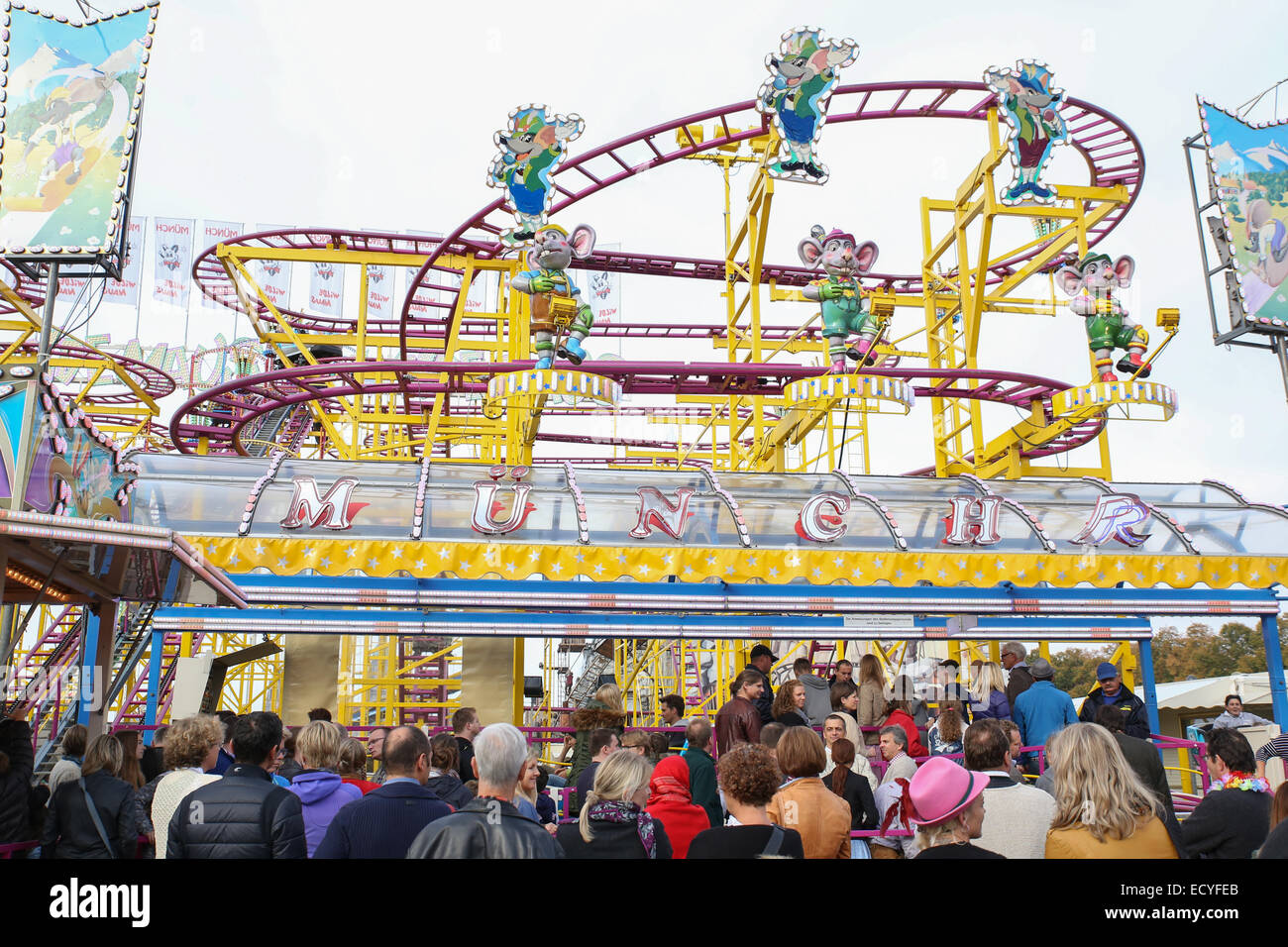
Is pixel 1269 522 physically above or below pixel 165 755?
above

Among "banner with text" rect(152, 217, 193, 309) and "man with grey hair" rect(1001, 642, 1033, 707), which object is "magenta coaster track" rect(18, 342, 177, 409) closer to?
"man with grey hair" rect(1001, 642, 1033, 707)

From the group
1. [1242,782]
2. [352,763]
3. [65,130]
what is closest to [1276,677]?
[1242,782]

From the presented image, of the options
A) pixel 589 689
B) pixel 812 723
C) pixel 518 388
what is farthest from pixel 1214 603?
pixel 589 689

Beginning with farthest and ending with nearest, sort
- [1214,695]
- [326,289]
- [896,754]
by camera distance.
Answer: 1. [326,289]
2. [1214,695]
3. [896,754]

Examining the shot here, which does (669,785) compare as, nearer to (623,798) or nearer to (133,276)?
(623,798)

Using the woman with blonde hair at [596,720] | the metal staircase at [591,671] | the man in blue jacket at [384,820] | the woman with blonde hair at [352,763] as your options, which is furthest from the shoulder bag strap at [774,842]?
the metal staircase at [591,671]

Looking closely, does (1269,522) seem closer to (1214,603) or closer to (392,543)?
(1214,603)

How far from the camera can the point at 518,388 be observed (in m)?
12.0

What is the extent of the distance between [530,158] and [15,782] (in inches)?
382

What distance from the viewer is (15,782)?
18.4 feet

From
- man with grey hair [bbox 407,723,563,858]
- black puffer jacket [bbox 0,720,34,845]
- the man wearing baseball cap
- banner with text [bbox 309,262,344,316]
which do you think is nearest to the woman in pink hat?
man with grey hair [bbox 407,723,563,858]

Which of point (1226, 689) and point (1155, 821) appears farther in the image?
point (1226, 689)

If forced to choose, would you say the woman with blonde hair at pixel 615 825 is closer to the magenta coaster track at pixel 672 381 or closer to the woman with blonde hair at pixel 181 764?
the woman with blonde hair at pixel 181 764
